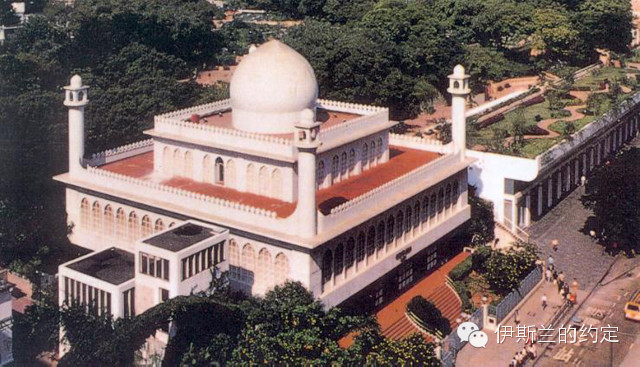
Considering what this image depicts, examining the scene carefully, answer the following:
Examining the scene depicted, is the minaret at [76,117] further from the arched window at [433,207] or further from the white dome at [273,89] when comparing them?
the arched window at [433,207]

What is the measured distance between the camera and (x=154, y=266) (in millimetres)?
34938

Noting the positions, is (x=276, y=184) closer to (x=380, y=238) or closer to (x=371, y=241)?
(x=371, y=241)

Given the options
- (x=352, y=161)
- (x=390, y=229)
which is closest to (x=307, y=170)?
(x=390, y=229)

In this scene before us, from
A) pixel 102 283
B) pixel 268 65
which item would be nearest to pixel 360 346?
pixel 102 283

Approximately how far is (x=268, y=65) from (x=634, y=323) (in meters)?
23.4

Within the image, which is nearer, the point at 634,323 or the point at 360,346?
the point at 360,346

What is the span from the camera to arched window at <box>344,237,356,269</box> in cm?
3803

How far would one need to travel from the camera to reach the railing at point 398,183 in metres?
37.6

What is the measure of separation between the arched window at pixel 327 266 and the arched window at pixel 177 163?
38.7 feet

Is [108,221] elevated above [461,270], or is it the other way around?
[108,221]

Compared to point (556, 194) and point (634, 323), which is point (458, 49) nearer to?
point (556, 194)

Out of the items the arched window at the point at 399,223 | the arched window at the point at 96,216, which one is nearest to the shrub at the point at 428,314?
the arched window at the point at 399,223

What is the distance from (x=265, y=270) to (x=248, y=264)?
3.55 feet

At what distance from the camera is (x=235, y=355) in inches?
1252
